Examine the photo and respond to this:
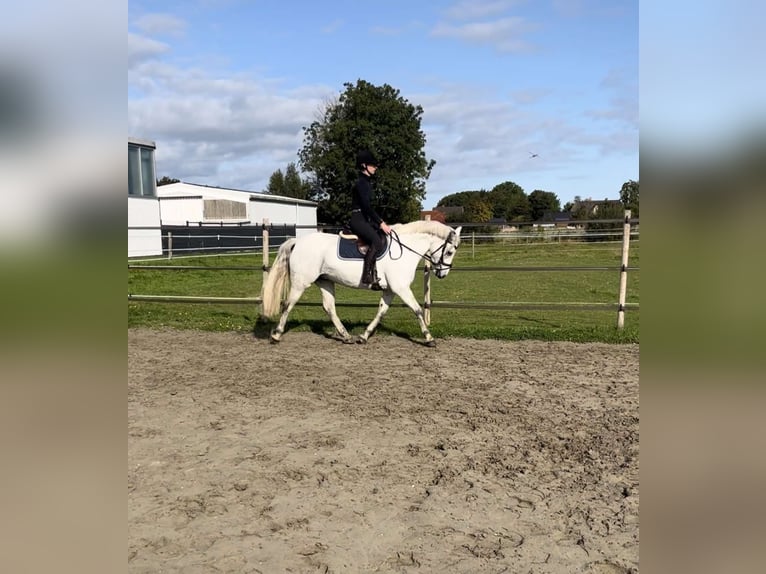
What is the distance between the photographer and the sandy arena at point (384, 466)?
2.56m

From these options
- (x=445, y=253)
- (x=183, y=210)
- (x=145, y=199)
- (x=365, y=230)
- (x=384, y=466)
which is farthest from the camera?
(x=183, y=210)

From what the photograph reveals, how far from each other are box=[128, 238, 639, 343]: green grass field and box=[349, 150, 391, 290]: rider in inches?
54.4

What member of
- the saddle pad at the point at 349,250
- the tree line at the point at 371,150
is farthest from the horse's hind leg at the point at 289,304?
the tree line at the point at 371,150

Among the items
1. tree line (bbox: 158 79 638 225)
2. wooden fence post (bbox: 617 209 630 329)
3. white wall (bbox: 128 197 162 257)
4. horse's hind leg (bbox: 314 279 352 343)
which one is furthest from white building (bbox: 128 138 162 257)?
tree line (bbox: 158 79 638 225)

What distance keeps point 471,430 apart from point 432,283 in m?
11.5

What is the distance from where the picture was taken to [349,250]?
23.3 feet

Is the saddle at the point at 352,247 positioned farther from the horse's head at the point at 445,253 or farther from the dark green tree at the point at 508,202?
the dark green tree at the point at 508,202

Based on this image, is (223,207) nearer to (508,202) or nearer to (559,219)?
(559,219)

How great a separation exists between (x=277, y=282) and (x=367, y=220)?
144cm

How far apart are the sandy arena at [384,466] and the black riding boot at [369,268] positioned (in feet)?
3.80

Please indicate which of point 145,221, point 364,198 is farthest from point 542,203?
point 364,198

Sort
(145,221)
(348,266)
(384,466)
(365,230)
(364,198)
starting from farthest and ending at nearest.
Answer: (145,221) < (348,266) < (365,230) < (364,198) < (384,466)

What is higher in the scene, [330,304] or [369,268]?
[369,268]
